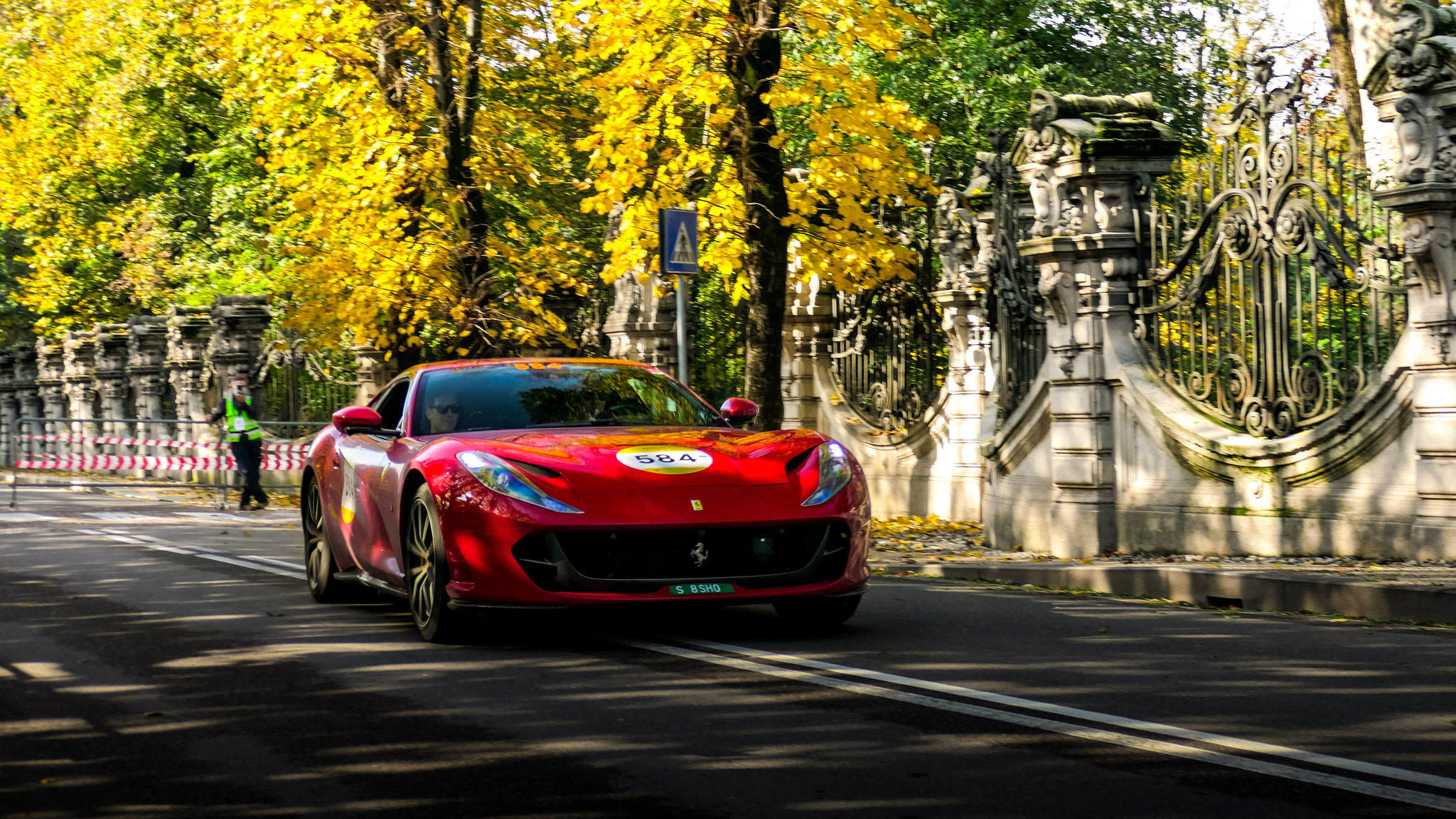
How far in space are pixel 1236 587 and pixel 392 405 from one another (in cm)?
508

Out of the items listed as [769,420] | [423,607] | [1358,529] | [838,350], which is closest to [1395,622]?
[1358,529]

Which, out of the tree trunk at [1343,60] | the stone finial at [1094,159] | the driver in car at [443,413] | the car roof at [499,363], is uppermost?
the tree trunk at [1343,60]

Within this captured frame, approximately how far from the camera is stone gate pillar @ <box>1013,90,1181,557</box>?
14.0 meters

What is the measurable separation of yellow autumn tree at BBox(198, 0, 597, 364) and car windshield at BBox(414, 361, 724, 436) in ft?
40.0

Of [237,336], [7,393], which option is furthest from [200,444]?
[7,393]

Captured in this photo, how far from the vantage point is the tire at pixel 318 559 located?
10422 mm

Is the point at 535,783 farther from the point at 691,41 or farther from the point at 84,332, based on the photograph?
the point at 84,332

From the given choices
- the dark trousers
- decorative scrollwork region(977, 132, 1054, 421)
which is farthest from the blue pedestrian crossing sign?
the dark trousers

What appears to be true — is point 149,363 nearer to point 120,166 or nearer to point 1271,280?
point 120,166

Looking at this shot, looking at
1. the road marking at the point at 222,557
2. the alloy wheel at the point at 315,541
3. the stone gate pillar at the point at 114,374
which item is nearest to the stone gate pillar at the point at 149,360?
the stone gate pillar at the point at 114,374

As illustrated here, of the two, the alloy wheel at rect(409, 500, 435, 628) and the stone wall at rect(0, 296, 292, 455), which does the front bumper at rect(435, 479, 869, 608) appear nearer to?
the alloy wheel at rect(409, 500, 435, 628)

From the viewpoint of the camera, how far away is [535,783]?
17.3 feet

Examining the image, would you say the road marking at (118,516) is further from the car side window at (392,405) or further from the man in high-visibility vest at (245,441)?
the car side window at (392,405)

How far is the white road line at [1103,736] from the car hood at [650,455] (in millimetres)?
803
